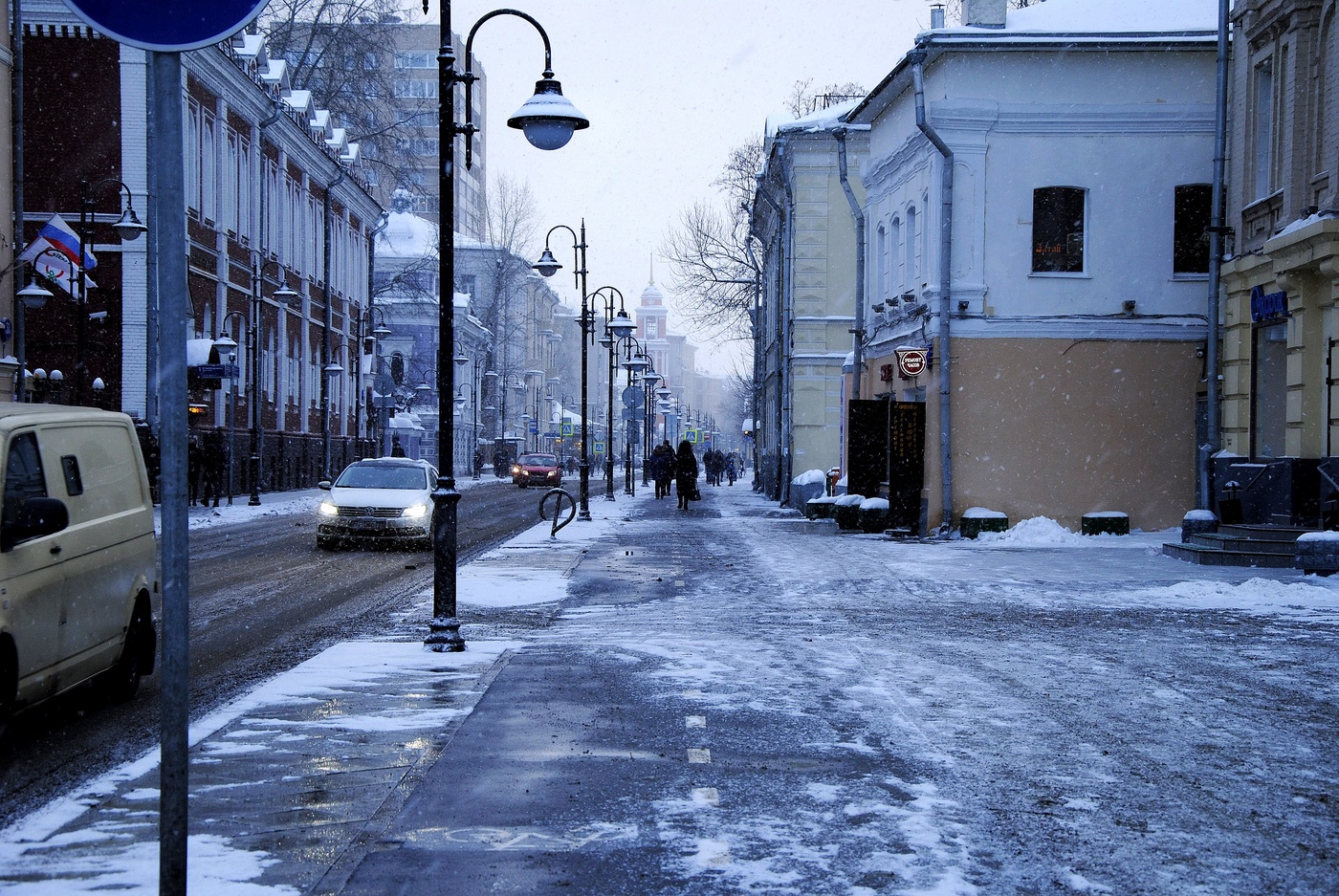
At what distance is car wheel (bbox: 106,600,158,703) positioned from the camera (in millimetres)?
8594

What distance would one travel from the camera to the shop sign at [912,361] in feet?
85.0

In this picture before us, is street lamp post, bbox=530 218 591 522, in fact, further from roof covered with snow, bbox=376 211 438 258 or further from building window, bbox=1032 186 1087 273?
roof covered with snow, bbox=376 211 438 258

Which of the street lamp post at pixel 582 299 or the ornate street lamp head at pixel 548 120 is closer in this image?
the ornate street lamp head at pixel 548 120

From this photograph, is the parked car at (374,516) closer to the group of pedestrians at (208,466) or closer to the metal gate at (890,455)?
the metal gate at (890,455)

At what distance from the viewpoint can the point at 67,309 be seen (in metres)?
35.8

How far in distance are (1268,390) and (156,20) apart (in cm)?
2042

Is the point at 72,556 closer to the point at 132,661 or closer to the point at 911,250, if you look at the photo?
the point at 132,661

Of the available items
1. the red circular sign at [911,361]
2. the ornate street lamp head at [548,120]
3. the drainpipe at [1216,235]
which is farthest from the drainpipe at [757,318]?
the ornate street lamp head at [548,120]

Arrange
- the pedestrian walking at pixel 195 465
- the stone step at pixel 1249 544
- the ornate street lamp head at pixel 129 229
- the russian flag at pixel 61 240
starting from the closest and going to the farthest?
the stone step at pixel 1249 544 → the russian flag at pixel 61 240 → the ornate street lamp head at pixel 129 229 → the pedestrian walking at pixel 195 465

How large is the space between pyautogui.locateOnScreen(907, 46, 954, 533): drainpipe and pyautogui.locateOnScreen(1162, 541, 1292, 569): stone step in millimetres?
5783

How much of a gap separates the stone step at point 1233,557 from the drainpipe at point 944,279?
5783 mm

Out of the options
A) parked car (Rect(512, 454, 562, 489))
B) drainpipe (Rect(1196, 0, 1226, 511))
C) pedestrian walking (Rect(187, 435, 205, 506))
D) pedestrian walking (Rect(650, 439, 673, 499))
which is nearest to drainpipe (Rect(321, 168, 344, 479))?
pedestrian walking (Rect(187, 435, 205, 506))

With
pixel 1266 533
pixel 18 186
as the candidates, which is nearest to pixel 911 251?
pixel 1266 533

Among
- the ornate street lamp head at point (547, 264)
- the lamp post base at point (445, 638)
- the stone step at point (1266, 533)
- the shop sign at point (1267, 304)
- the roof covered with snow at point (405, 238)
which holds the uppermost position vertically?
the roof covered with snow at point (405, 238)
